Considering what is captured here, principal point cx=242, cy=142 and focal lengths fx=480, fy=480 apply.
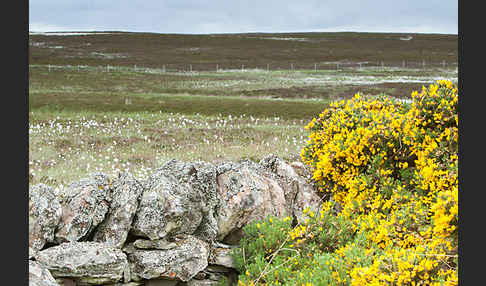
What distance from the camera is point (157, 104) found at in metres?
32.4

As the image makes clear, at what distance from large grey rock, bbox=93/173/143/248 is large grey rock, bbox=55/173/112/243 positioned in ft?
0.44

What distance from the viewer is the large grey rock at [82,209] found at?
23.2 ft

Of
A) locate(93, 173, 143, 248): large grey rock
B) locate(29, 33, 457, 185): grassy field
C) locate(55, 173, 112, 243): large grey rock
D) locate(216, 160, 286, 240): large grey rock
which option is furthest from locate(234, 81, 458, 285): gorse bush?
locate(29, 33, 457, 185): grassy field

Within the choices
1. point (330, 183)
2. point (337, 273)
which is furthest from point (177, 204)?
point (330, 183)

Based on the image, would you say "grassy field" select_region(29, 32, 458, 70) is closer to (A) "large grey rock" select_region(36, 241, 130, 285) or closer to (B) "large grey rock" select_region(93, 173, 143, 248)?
(B) "large grey rock" select_region(93, 173, 143, 248)

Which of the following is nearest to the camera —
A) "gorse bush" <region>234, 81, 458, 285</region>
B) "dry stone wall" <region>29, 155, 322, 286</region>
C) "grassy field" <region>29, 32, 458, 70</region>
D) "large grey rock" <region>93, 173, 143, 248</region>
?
"gorse bush" <region>234, 81, 458, 285</region>

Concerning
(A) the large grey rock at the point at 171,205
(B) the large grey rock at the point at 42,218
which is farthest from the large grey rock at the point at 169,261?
(B) the large grey rock at the point at 42,218

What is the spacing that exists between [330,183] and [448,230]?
13.6ft

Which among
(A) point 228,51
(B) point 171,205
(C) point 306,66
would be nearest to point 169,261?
(B) point 171,205

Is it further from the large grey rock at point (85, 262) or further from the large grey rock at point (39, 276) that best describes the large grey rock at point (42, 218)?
the large grey rock at point (39, 276)

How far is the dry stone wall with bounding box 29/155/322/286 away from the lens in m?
6.73

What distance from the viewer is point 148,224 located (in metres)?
7.23

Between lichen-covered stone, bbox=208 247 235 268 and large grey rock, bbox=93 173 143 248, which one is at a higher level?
large grey rock, bbox=93 173 143 248

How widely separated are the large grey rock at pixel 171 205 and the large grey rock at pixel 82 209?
0.57 metres
